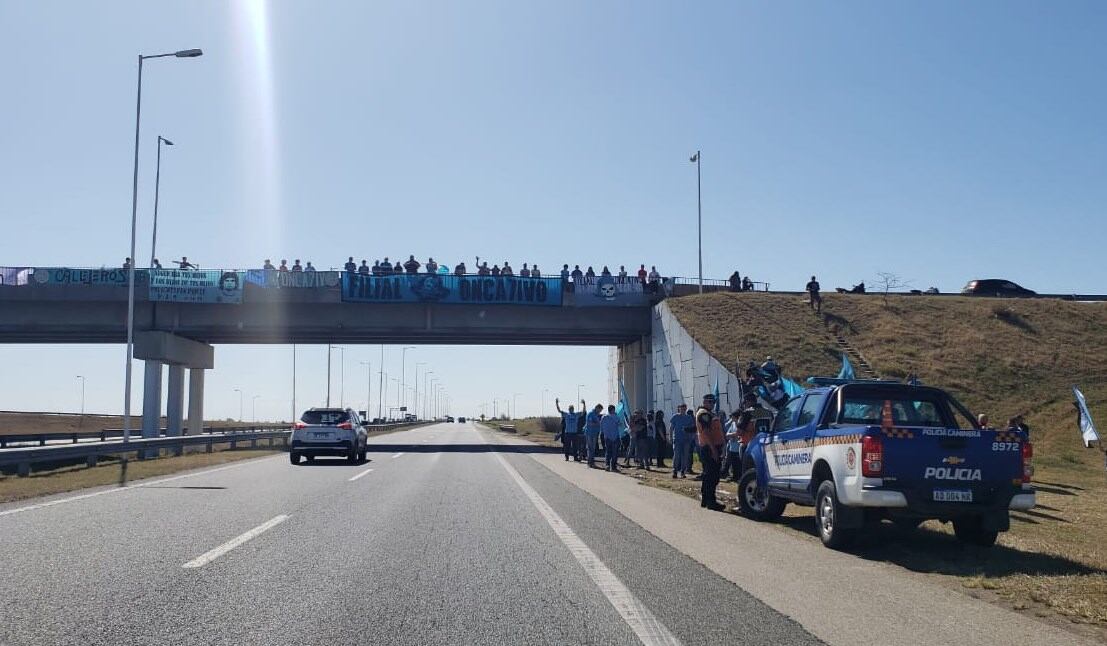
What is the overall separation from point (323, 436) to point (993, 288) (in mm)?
43753

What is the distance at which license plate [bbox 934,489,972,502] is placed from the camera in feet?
31.1

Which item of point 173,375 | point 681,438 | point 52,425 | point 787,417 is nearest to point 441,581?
point 787,417

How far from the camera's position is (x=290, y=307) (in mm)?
41469

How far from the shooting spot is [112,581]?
7395 millimetres

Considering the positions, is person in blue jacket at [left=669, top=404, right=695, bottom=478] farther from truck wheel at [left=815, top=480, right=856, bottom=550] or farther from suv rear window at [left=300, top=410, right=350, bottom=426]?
truck wheel at [left=815, top=480, right=856, bottom=550]

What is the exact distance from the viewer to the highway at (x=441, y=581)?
19.5 ft

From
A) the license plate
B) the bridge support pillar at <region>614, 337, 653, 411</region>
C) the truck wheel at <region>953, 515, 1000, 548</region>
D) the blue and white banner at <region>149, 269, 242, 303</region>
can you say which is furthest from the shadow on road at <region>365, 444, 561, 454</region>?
the license plate

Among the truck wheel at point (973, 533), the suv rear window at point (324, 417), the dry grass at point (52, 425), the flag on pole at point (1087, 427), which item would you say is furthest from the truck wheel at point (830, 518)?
the dry grass at point (52, 425)

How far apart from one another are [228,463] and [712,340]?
19.6 meters

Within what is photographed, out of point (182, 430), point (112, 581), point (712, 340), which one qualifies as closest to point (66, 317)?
point (182, 430)

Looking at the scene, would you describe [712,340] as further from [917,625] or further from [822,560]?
[917,625]

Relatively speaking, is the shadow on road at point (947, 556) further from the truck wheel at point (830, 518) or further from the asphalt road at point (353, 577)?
the asphalt road at point (353, 577)

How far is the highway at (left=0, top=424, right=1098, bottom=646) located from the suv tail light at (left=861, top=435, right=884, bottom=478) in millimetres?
932

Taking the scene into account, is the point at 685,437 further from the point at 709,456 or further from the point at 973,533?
the point at 973,533
